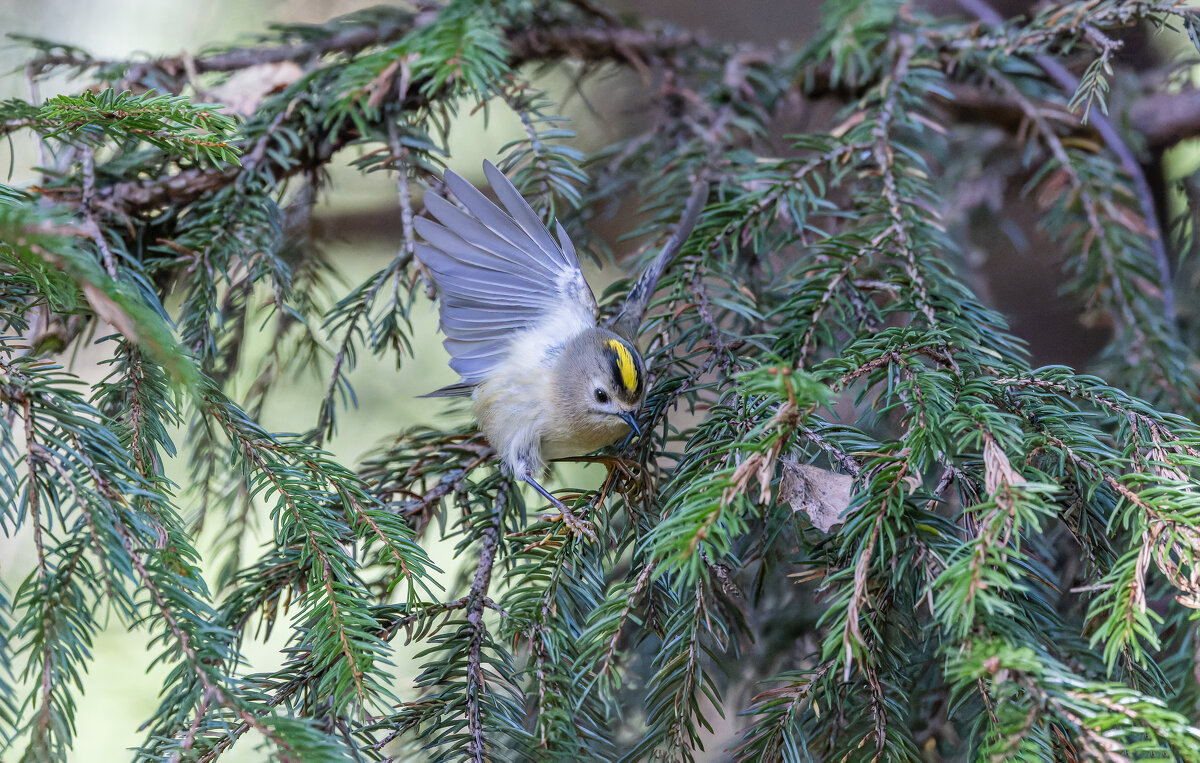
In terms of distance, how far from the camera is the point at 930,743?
1254mm

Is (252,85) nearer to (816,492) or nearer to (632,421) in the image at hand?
(632,421)

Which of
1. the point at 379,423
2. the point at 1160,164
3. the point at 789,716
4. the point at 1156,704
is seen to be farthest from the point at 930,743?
the point at 379,423

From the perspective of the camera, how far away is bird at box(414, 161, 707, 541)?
1.33 metres

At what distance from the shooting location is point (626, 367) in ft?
4.59

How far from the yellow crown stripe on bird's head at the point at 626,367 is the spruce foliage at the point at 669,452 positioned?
8 cm

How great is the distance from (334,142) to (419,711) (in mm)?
1049

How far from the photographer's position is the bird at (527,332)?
1.33 m

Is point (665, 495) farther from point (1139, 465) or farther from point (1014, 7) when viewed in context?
point (1014, 7)

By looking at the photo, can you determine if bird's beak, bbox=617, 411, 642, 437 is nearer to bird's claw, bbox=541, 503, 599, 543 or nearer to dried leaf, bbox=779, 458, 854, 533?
bird's claw, bbox=541, 503, 599, 543

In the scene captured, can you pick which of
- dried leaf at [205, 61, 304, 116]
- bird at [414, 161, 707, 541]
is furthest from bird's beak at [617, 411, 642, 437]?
dried leaf at [205, 61, 304, 116]

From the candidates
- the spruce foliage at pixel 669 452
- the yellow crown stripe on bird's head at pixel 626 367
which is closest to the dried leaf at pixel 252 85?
the spruce foliage at pixel 669 452

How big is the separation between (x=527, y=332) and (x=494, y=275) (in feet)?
0.57

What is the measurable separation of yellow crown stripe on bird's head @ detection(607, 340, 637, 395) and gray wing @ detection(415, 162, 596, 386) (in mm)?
152

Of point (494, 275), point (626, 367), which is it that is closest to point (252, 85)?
point (494, 275)
